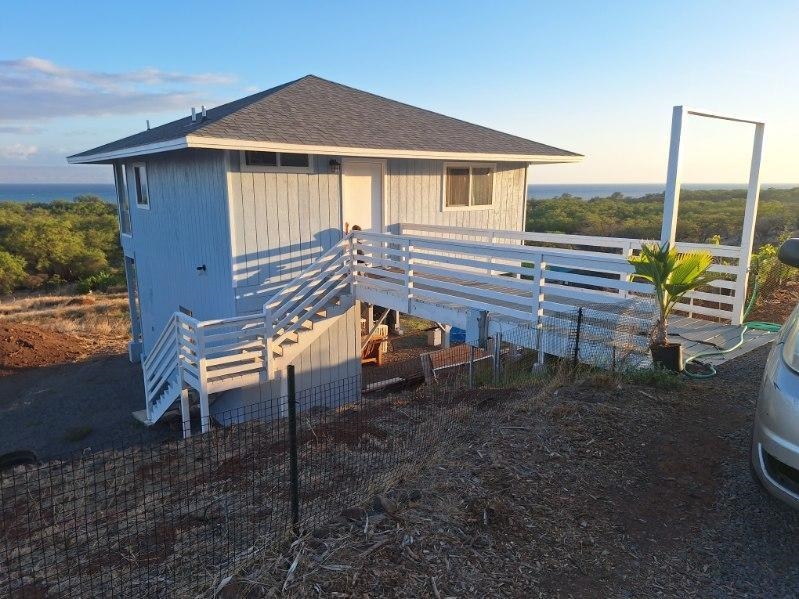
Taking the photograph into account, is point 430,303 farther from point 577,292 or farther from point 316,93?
point 316,93

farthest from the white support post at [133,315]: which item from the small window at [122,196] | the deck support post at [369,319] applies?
the deck support post at [369,319]

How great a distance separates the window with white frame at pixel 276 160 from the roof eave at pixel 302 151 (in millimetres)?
719

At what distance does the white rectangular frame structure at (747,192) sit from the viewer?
312 inches

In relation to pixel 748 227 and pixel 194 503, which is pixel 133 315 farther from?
pixel 748 227

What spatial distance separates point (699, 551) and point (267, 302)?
7.83 metres

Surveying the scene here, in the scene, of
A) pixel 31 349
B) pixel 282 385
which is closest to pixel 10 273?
pixel 31 349

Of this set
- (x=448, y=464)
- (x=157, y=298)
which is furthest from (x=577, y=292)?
(x=157, y=298)

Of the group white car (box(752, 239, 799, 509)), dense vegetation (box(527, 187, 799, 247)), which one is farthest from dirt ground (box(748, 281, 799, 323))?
dense vegetation (box(527, 187, 799, 247))

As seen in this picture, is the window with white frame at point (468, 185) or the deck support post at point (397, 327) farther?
the deck support post at point (397, 327)

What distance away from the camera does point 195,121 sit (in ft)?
34.5

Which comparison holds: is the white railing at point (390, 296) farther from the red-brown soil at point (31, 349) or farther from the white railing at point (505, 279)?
the red-brown soil at point (31, 349)

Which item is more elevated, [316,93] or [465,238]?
[316,93]

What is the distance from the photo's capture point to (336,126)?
10992 mm

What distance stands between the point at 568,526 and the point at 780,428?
4.84ft
